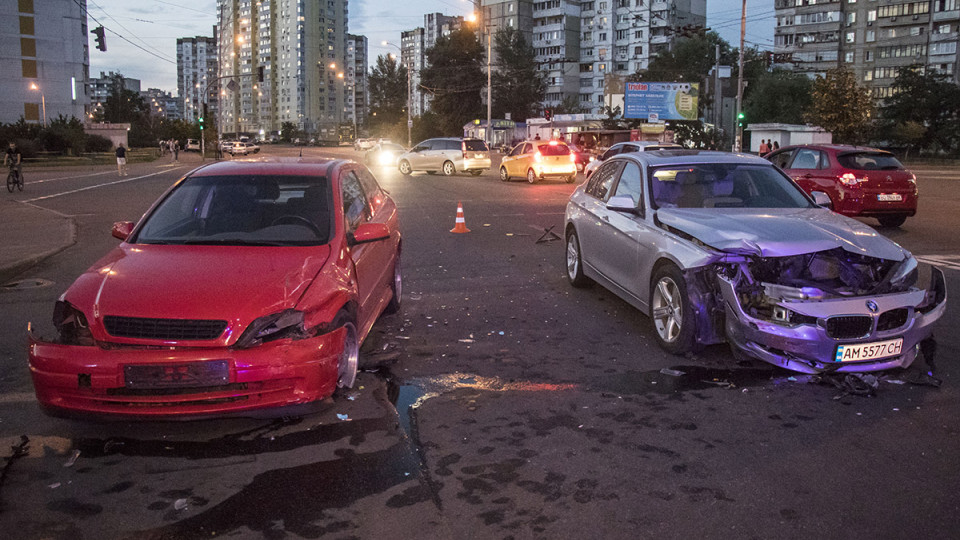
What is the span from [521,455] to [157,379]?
6.67 feet

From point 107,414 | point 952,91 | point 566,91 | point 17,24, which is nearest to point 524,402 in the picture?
point 107,414

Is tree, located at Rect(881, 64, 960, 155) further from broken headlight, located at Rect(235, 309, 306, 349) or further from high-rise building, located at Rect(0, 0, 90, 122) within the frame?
high-rise building, located at Rect(0, 0, 90, 122)

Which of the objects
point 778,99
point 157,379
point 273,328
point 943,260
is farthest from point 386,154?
point 778,99

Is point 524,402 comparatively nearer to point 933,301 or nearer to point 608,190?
point 933,301

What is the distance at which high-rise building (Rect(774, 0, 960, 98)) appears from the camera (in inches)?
3351

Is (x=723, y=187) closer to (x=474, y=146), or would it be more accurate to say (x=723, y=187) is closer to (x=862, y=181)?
(x=862, y=181)

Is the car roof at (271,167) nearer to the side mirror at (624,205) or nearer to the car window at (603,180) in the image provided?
the side mirror at (624,205)

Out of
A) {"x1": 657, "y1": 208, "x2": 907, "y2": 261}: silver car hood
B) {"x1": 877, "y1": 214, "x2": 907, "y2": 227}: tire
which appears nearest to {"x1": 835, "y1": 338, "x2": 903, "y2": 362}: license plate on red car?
{"x1": 657, "y1": 208, "x2": 907, "y2": 261}: silver car hood

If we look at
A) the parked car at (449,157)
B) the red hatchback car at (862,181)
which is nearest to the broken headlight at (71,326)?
the red hatchback car at (862,181)

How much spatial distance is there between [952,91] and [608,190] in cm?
6079

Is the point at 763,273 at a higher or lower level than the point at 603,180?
lower

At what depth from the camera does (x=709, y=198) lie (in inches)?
275

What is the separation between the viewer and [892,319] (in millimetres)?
5223

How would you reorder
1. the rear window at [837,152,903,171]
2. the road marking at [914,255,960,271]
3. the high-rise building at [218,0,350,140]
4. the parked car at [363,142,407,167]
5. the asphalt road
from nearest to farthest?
the asphalt road, the road marking at [914,255,960,271], the rear window at [837,152,903,171], the parked car at [363,142,407,167], the high-rise building at [218,0,350,140]
